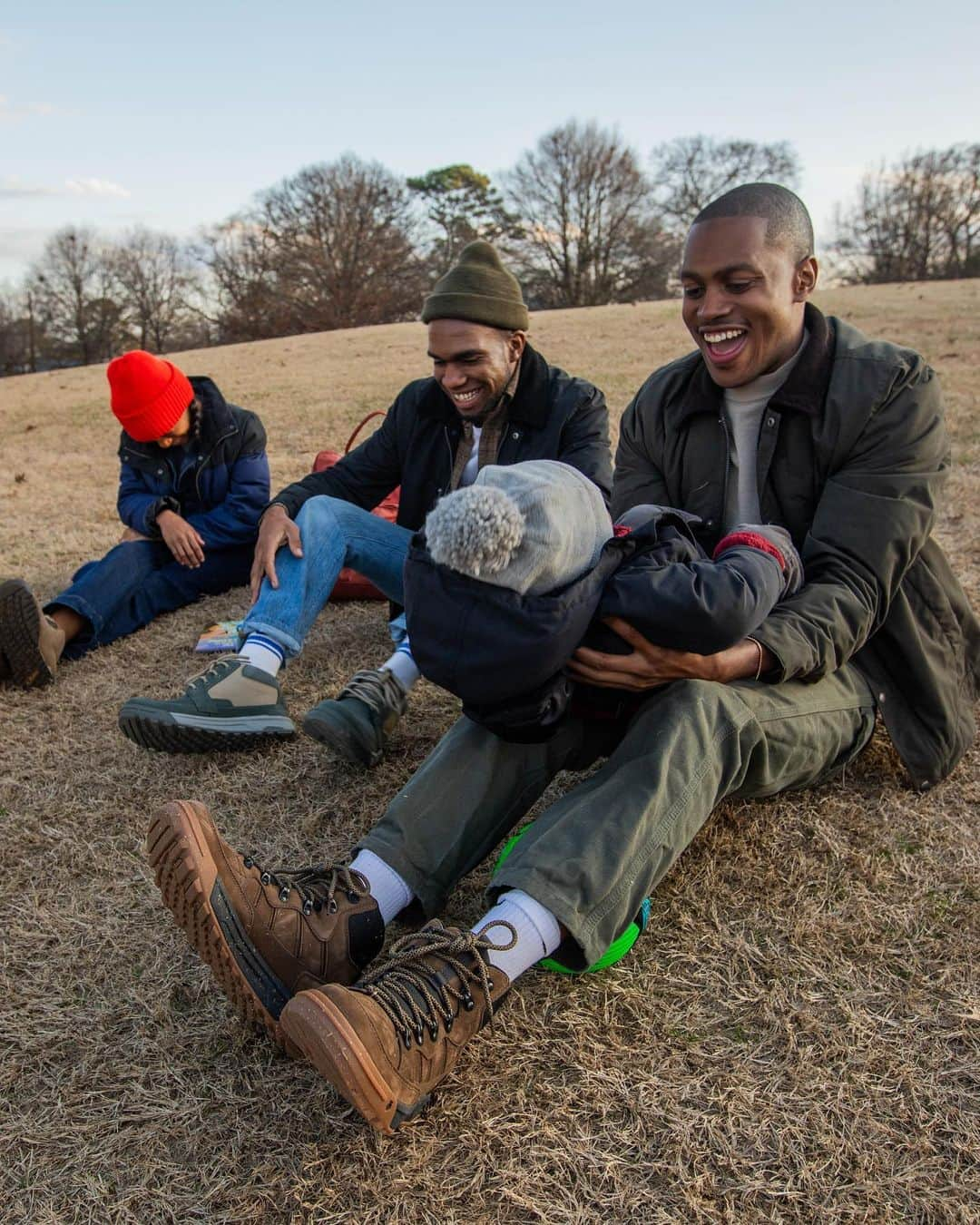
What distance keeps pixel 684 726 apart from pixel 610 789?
0.22m

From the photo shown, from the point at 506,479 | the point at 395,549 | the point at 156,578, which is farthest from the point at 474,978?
the point at 156,578

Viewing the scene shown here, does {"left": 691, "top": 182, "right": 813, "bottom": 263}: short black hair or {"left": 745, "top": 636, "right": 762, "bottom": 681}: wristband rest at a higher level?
{"left": 691, "top": 182, "right": 813, "bottom": 263}: short black hair

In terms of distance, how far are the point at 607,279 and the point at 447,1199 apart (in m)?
39.9

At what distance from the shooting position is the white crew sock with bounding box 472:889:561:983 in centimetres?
187

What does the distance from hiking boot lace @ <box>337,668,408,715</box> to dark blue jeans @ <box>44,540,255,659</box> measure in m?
1.72

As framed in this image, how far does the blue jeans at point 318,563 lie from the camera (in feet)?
10.9

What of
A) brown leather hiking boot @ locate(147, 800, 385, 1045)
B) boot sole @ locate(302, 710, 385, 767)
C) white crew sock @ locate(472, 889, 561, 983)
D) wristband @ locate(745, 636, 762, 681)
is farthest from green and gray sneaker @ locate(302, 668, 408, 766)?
wristband @ locate(745, 636, 762, 681)

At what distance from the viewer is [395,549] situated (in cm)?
352

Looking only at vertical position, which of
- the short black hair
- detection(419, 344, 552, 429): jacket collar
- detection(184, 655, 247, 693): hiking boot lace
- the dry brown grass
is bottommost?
the dry brown grass

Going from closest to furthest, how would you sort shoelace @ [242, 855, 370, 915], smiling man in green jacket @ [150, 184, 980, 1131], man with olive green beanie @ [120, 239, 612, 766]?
smiling man in green jacket @ [150, 184, 980, 1131], shoelace @ [242, 855, 370, 915], man with olive green beanie @ [120, 239, 612, 766]

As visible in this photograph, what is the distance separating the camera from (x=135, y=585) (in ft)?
14.8

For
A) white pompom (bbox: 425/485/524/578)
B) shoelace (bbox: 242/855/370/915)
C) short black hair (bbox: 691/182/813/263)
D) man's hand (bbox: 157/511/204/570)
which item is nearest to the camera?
white pompom (bbox: 425/485/524/578)

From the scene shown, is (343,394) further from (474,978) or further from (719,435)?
(474,978)

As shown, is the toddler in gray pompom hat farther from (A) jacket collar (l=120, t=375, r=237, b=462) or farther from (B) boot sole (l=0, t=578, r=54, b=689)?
(A) jacket collar (l=120, t=375, r=237, b=462)
